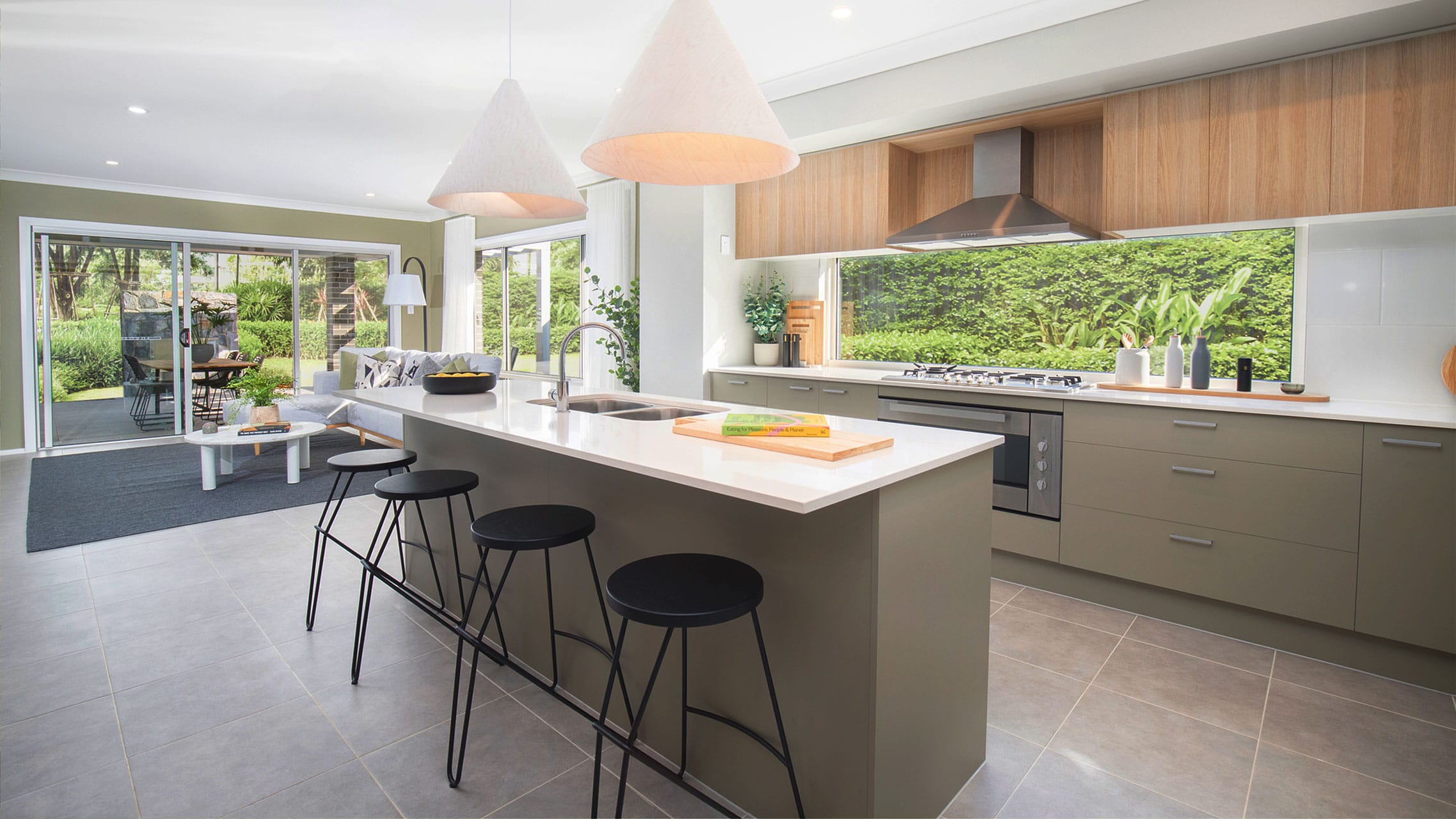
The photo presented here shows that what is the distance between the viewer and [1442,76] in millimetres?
2367

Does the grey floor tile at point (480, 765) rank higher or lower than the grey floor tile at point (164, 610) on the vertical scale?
lower

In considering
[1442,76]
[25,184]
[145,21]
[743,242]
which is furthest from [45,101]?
[1442,76]

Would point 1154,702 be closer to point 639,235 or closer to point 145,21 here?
point 639,235

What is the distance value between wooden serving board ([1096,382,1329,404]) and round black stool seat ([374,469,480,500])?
9.31 feet

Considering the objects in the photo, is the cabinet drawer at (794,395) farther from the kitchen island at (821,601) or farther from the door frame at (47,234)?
the door frame at (47,234)

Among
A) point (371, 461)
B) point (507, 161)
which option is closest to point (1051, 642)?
point (507, 161)

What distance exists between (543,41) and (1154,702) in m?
3.72

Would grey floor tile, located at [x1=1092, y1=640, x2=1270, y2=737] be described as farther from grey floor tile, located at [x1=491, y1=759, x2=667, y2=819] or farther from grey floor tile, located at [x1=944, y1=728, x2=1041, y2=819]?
grey floor tile, located at [x1=491, y1=759, x2=667, y2=819]

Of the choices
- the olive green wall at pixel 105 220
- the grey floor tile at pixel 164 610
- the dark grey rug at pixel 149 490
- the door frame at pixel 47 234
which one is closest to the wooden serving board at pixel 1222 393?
the grey floor tile at pixel 164 610

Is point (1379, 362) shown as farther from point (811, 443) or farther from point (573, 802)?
point (573, 802)

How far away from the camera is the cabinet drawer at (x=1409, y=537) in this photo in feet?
7.36

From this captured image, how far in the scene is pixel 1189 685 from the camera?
234 centimetres

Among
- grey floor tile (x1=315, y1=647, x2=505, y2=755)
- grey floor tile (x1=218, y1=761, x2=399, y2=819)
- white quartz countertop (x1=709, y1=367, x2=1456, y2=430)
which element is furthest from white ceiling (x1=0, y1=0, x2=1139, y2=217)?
grey floor tile (x1=218, y1=761, x2=399, y2=819)

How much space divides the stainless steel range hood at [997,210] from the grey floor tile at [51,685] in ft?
12.4
